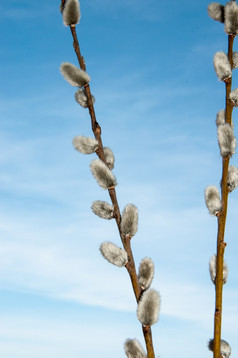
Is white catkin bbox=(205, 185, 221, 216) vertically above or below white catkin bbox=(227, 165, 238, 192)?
below

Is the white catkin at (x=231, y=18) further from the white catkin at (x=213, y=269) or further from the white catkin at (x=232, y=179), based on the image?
the white catkin at (x=213, y=269)

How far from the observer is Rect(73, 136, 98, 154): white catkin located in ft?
5.36

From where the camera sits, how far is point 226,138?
159 cm

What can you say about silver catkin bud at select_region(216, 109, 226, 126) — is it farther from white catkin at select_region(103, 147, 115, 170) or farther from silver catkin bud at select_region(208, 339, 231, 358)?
silver catkin bud at select_region(208, 339, 231, 358)

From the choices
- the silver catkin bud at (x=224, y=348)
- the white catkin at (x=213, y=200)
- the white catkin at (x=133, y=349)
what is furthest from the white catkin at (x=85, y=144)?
the silver catkin bud at (x=224, y=348)

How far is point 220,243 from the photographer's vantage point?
5.01ft

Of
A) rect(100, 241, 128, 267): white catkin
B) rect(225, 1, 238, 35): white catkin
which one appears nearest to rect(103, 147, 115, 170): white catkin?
rect(100, 241, 128, 267): white catkin

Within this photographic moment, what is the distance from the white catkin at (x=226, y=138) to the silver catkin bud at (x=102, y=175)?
0.39 meters

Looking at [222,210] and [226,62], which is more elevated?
[226,62]

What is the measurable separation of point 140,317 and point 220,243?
361 mm

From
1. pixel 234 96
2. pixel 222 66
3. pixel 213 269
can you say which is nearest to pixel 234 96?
pixel 234 96

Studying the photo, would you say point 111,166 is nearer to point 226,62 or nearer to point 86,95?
point 86,95

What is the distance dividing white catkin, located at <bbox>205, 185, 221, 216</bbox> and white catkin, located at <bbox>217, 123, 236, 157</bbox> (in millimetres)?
137

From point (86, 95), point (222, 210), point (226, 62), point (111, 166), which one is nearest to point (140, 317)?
point (222, 210)
